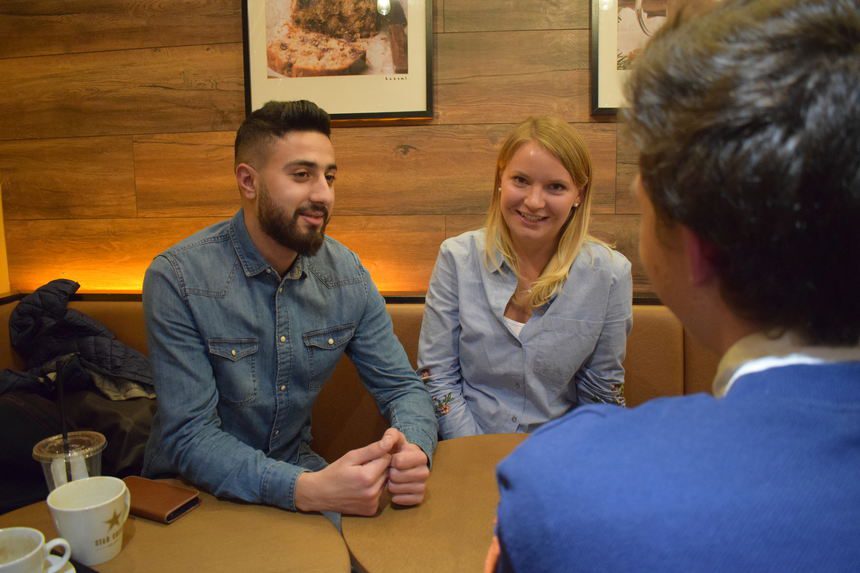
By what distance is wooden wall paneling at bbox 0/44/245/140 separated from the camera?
2.42 meters

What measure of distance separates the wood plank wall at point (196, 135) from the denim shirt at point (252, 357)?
75 centimetres

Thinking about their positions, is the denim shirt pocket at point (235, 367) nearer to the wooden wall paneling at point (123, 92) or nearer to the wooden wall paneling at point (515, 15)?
the wooden wall paneling at point (123, 92)

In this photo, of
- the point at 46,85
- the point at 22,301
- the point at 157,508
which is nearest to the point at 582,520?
the point at 157,508

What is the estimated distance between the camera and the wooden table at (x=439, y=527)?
959 mm

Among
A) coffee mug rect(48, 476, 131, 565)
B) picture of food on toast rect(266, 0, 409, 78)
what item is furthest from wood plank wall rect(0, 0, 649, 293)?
coffee mug rect(48, 476, 131, 565)

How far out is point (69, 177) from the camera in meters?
2.59

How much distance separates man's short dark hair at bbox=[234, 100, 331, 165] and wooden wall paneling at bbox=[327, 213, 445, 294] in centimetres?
84

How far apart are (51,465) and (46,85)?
2.04 m

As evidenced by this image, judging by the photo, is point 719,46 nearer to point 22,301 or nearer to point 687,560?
point 687,560

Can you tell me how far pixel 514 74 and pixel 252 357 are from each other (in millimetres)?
1446

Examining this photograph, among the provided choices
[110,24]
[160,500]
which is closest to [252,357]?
[160,500]

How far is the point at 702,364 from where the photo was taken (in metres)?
2.09

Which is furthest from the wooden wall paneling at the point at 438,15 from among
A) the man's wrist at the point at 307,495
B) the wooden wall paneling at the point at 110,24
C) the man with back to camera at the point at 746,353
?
the man with back to camera at the point at 746,353

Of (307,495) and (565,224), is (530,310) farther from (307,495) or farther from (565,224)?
(307,495)
